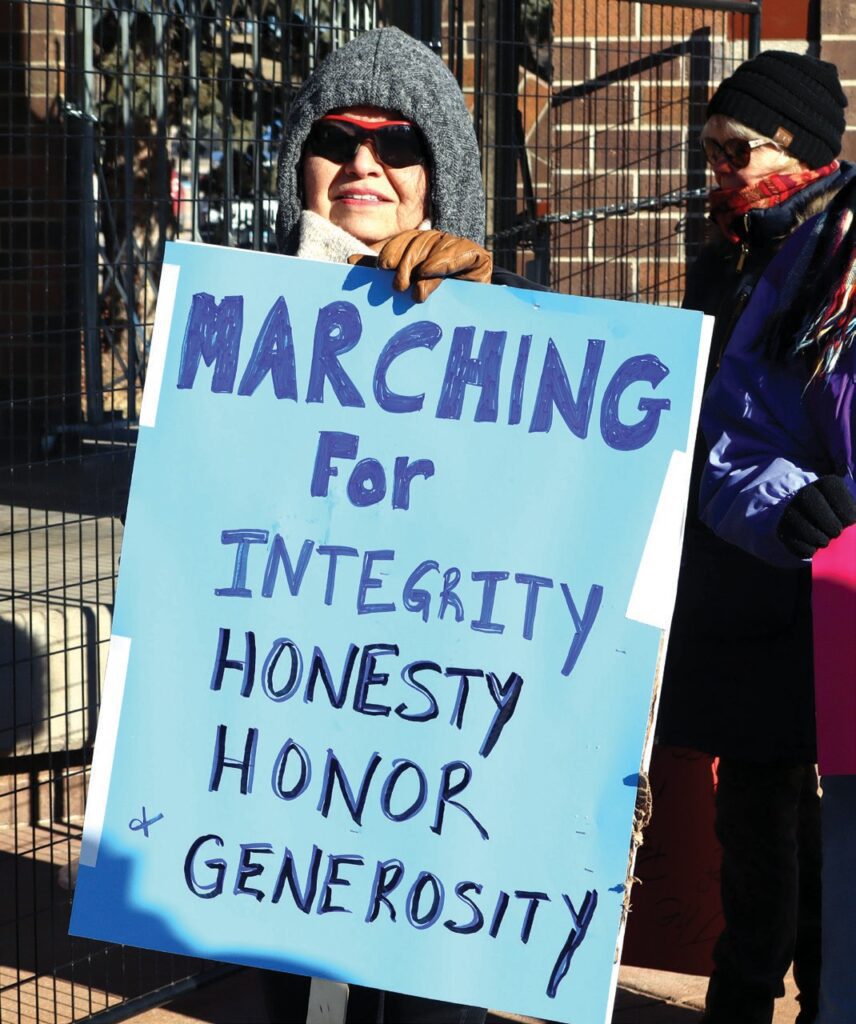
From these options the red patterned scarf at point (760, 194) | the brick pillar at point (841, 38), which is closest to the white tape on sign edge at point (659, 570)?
the red patterned scarf at point (760, 194)

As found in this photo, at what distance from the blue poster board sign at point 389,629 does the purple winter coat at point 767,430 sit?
0.53m

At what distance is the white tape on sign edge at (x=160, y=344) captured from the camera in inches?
79.2

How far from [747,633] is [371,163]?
121cm

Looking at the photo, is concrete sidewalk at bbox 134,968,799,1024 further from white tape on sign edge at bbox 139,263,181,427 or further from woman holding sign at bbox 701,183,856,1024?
white tape on sign edge at bbox 139,263,181,427

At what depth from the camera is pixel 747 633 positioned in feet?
9.65

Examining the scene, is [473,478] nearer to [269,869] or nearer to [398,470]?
[398,470]

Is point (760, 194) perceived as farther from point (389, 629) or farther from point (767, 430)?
point (389, 629)

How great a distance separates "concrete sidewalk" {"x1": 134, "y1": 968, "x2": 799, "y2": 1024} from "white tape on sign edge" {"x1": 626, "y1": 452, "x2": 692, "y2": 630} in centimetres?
182

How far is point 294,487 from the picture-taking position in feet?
6.52

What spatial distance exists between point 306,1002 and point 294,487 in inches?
33.1

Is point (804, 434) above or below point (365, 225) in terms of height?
below

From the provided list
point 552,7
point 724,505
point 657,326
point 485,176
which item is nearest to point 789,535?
point 724,505

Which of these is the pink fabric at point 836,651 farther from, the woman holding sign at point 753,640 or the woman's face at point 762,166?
the woman's face at point 762,166


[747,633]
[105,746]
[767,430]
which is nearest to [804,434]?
[767,430]
